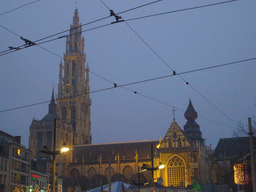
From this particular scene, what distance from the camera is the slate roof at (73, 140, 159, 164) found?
7612 centimetres

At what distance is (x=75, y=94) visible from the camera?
297 feet

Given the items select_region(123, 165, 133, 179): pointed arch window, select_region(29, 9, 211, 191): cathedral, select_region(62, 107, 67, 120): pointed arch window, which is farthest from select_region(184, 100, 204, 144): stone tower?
select_region(62, 107, 67, 120): pointed arch window

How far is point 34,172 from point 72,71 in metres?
45.0

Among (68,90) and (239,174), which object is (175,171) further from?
(68,90)

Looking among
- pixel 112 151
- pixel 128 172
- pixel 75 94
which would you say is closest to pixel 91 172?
pixel 112 151

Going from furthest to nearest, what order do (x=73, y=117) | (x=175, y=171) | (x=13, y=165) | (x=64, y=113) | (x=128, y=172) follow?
1. (x=64, y=113)
2. (x=73, y=117)
3. (x=128, y=172)
4. (x=175, y=171)
5. (x=13, y=165)

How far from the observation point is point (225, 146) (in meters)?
71.7

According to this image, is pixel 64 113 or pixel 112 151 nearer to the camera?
pixel 112 151

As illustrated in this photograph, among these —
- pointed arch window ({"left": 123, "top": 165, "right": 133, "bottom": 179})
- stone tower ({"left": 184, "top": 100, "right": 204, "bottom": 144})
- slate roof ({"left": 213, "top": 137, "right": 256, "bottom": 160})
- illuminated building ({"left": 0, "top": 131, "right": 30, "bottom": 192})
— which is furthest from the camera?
stone tower ({"left": 184, "top": 100, "right": 204, "bottom": 144})

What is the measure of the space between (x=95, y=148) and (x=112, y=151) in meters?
4.49

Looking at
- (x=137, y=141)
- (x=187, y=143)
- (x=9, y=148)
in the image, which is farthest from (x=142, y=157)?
(x=9, y=148)

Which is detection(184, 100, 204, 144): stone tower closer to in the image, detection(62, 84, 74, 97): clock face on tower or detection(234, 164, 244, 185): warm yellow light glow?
detection(62, 84, 74, 97): clock face on tower

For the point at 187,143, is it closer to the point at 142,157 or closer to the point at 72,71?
the point at 142,157

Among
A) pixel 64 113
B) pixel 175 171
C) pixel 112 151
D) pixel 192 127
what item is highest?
pixel 64 113
